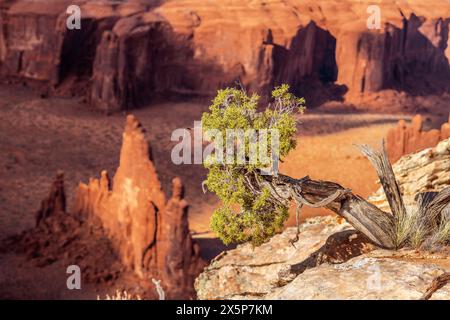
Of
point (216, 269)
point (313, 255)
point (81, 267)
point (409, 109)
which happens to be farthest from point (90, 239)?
point (409, 109)

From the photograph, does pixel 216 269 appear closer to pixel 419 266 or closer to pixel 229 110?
pixel 229 110

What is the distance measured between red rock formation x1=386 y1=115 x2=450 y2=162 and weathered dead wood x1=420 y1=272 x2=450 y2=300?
48.7ft

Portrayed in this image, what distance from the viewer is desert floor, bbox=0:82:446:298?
21.8 meters

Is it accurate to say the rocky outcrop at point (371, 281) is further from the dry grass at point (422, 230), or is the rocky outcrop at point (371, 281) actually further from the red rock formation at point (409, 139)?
the red rock formation at point (409, 139)

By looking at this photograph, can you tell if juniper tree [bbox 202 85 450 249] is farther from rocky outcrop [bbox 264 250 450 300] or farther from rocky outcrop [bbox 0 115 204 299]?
rocky outcrop [bbox 0 115 204 299]

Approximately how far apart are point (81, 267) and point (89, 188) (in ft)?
8.24

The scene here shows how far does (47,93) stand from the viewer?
36.1m

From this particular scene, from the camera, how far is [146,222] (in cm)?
1605

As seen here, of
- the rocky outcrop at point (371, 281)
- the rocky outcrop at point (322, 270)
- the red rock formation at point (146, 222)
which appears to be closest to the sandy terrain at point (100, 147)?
the red rock formation at point (146, 222)

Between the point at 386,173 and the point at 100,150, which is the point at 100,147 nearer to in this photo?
the point at 100,150

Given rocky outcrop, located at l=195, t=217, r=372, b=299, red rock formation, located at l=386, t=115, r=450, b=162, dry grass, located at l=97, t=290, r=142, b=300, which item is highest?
rocky outcrop, located at l=195, t=217, r=372, b=299

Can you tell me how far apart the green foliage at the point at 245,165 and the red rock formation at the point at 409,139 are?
44.9 ft

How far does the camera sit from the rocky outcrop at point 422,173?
38.1 ft

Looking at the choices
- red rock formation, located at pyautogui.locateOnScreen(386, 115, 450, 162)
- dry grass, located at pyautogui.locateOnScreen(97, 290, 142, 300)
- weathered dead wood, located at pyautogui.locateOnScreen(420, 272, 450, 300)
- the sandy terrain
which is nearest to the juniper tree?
weathered dead wood, located at pyautogui.locateOnScreen(420, 272, 450, 300)
